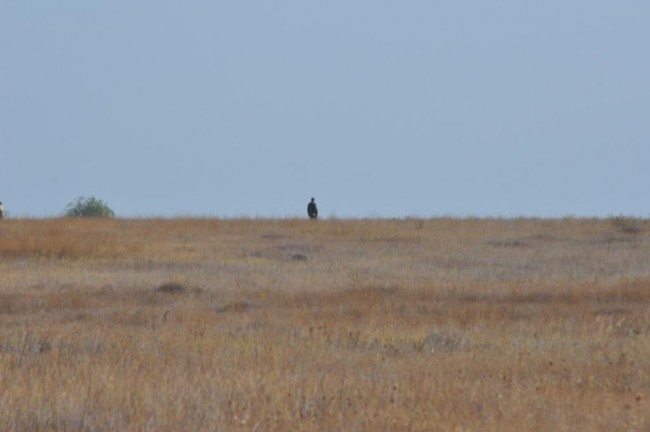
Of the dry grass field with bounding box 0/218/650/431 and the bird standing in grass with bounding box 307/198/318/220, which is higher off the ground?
the bird standing in grass with bounding box 307/198/318/220

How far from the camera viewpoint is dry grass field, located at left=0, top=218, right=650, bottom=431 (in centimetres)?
854

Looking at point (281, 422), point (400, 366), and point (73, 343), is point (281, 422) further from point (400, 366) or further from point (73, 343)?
point (73, 343)

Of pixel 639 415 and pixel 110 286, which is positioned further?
pixel 110 286

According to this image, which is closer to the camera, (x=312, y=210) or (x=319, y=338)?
(x=319, y=338)

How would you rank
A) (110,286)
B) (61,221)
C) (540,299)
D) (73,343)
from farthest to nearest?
(61,221)
(110,286)
(540,299)
(73,343)

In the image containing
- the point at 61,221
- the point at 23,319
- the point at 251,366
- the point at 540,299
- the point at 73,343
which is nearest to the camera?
the point at 251,366

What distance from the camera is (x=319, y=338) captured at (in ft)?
42.5

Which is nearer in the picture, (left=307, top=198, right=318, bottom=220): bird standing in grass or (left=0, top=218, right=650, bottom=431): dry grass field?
(left=0, top=218, right=650, bottom=431): dry grass field

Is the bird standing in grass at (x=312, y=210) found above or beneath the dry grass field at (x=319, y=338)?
above

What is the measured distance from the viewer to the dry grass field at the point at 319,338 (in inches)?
336

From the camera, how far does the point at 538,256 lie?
29047mm

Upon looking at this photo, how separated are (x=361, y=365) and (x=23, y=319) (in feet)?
21.4

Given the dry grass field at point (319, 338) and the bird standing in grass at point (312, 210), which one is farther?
the bird standing in grass at point (312, 210)

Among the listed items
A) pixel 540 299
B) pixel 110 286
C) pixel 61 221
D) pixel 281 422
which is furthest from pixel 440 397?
pixel 61 221
